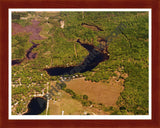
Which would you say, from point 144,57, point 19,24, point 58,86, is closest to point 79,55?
point 58,86

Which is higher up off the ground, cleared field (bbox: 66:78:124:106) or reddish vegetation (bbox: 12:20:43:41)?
reddish vegetation (bbox: 12:20:43:41)

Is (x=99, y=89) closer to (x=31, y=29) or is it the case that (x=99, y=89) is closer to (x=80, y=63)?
(x=80, y=63)

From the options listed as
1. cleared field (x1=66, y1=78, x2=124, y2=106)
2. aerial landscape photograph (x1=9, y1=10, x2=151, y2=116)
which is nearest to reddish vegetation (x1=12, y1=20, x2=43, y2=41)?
aerial landscape photograph (x1=9, y1=10, x2=151, y2=116)

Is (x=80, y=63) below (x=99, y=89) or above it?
above

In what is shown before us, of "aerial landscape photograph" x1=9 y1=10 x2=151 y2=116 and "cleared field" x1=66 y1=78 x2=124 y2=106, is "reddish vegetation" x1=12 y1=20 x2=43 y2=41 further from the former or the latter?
"cleared field" x1=66 y1=78 x2=124 y2=106

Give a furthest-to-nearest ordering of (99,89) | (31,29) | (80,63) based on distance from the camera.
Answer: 1. (31,29)
2. (80,63)
3. (99,89)

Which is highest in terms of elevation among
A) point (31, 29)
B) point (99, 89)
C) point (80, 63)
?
point (31, 29)

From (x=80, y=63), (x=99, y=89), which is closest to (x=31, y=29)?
(x=80, y=63)

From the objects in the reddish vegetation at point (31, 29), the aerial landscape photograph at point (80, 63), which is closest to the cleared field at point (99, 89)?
the aerial landscape photograph at point (80, 63)
